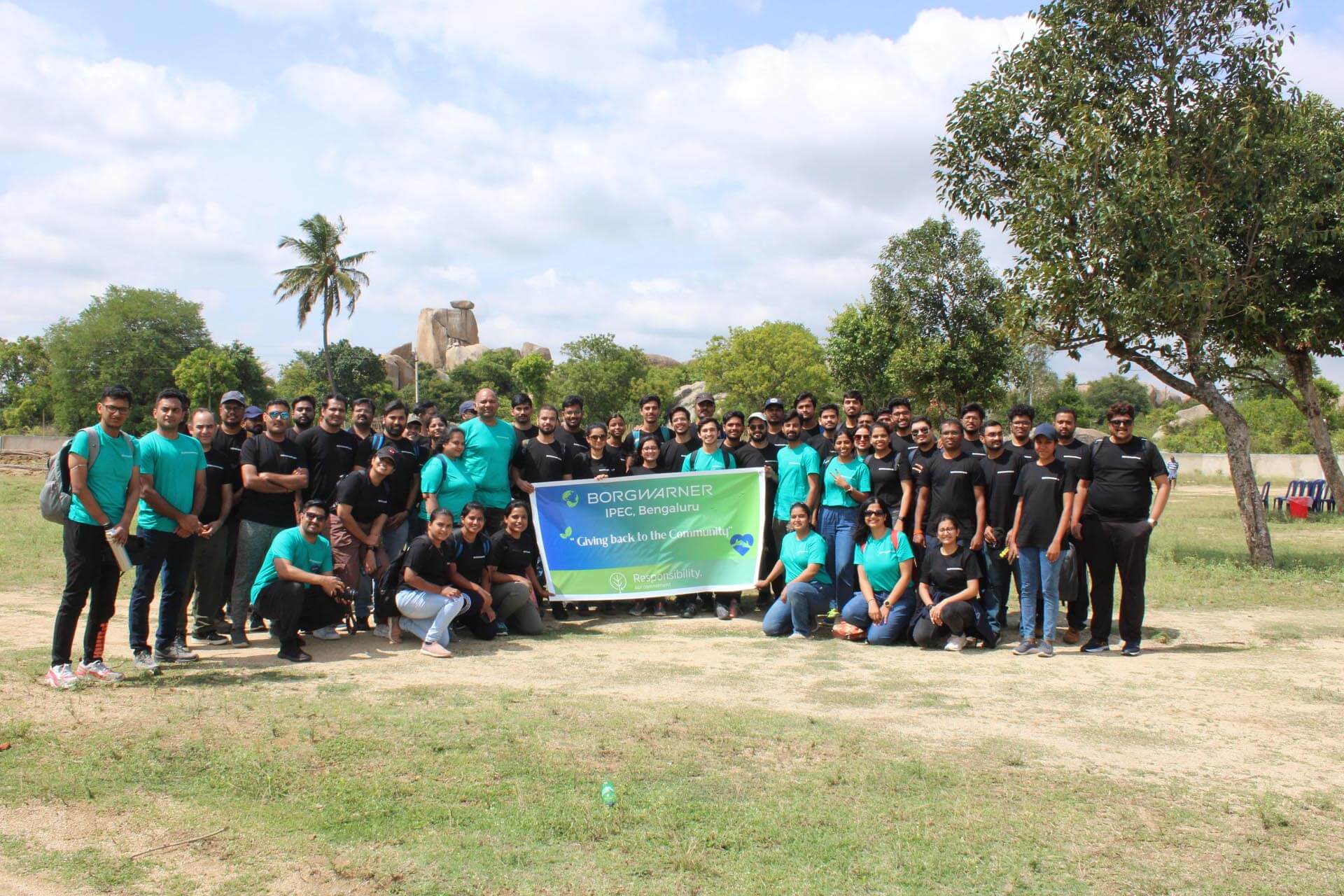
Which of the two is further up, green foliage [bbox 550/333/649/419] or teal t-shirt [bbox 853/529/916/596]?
green foliage [bbox 550/333/649/419]

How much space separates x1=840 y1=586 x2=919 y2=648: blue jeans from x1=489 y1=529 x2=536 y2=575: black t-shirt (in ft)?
8.99

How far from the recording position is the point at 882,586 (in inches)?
303

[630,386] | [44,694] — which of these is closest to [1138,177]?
[44,694]

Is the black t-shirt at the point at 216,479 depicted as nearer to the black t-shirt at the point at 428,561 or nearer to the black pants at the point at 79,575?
the black pants at the point at 79,575

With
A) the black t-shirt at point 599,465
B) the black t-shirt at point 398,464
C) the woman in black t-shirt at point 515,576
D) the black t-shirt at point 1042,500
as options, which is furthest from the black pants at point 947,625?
the black t-shirt at point 398,464

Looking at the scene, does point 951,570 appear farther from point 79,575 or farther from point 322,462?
point 79,575

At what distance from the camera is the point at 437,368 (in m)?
79.0

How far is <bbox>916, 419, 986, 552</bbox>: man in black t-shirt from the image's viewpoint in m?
7.65

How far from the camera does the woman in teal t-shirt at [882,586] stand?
7477 mm

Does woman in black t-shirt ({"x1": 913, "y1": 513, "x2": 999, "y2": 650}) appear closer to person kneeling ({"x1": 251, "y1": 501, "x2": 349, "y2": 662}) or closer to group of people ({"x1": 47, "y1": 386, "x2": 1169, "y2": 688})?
group of people ({"x1": 47, "y1": 386, "x2": 1169, "y2": 688})

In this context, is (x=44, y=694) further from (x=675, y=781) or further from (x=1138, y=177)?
(x=1138, y=177)

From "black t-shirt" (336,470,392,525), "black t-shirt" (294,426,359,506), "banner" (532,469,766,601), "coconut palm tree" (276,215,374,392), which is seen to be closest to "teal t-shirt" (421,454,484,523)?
"black t-shirt" (336,470,392,525)

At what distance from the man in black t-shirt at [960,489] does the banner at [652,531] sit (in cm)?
168

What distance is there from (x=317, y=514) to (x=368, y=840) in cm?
362
